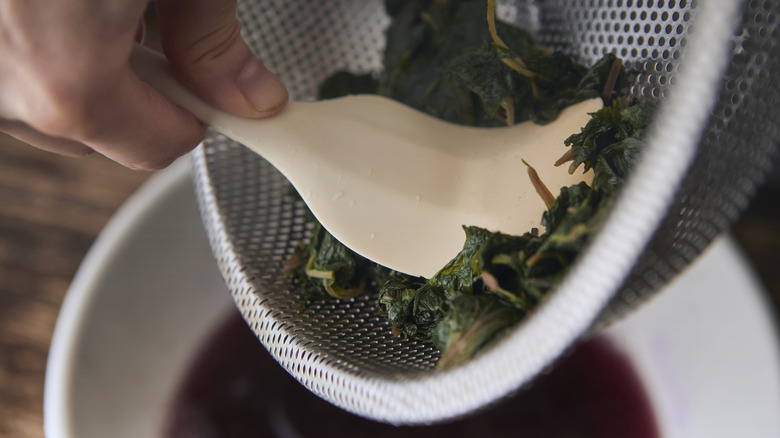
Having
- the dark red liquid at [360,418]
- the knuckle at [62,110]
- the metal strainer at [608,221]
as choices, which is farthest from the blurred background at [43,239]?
the knuckle at [62,110]

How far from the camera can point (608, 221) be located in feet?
1.96

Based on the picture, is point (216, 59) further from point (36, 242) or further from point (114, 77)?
point (36, 242)

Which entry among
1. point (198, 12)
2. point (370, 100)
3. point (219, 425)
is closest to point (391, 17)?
point (370, 100)

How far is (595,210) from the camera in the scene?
0.81m

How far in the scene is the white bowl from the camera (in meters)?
1.25

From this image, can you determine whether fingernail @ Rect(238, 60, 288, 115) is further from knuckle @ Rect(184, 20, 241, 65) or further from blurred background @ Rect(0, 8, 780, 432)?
blurred background @ Rect(0, 8, 780, 432)

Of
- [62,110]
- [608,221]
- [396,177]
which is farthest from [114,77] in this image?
[608,221]

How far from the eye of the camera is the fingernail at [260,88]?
940mm

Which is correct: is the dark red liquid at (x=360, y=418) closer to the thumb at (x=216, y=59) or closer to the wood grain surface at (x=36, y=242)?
the wood grain surface at (x=36, y=242)

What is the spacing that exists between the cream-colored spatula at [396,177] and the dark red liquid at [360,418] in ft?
1.96

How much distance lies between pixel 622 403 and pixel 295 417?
0.79 m

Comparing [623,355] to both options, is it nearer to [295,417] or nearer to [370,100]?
[295,417]

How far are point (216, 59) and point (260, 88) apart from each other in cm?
8

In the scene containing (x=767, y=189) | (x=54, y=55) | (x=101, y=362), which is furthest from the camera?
(x=767, y=189)
